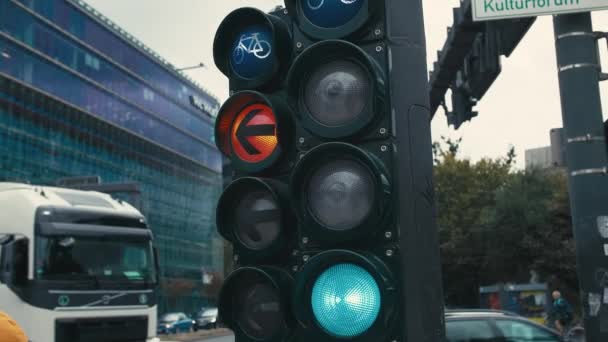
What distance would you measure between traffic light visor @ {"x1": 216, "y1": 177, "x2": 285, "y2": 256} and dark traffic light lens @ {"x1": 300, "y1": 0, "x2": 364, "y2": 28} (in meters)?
0.63

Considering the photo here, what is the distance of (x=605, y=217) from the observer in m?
5.20

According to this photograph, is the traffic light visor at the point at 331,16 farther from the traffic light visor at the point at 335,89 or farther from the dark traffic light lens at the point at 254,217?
the dark traffic light lens at the point at 254,217

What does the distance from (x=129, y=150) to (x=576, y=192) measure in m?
66.2

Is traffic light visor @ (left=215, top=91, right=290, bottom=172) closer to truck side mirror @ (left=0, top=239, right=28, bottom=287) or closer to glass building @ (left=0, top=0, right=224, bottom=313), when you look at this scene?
truck side mirror @ (left=0, top=239, right=28, bottom=287)

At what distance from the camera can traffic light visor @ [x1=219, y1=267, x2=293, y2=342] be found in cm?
254

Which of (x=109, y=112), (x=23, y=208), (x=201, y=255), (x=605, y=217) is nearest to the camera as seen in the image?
(x=605, y=217)

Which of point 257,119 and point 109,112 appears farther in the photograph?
point 109,112

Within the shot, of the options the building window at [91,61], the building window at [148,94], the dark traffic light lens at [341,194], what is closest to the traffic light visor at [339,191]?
the dark traffic light lens at [341,194]

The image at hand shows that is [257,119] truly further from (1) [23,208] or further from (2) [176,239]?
(2) [176,239]

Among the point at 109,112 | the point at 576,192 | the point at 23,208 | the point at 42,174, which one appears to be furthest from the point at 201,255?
the point at 576,192

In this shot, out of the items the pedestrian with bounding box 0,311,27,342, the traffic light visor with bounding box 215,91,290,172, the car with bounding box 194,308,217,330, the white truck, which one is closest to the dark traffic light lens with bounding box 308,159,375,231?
the traffic light visor with bounding box 215,91,290,172

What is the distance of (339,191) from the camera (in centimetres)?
246

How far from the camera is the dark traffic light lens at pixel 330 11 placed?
103 inches

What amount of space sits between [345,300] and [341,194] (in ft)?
1.16
